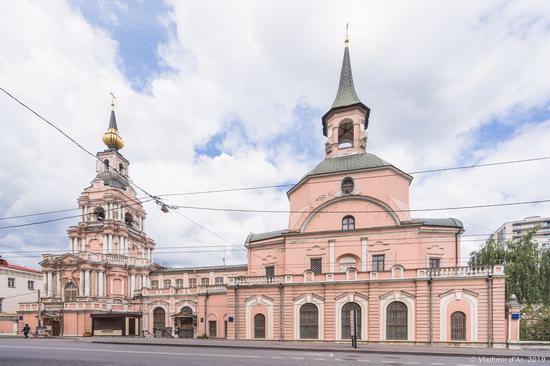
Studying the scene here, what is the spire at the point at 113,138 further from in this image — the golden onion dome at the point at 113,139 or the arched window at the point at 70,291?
the arched window at the point at 70,291

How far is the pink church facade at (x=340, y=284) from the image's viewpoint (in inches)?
910

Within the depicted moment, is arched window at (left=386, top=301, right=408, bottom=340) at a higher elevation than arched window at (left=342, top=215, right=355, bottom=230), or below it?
below

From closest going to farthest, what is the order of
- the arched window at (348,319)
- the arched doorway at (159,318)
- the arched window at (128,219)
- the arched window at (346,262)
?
the arched window at (348,319), the arched window at (346,262), the arched doorway at (159,318), the arched window at (128,219)

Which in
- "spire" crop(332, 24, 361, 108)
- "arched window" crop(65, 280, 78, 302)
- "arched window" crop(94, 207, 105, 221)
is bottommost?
"arched window" crop(65, 280, 78, 302)

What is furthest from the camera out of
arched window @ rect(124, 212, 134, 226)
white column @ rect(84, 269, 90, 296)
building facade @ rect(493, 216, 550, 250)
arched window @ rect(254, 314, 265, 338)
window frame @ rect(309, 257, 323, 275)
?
building facade @ rect(493, 216, 550, 250)

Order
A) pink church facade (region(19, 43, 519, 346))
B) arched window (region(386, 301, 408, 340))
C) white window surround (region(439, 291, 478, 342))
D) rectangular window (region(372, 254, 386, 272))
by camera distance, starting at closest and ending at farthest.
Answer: white window surround (region(439, 291, 478, 342)) < pink church facade (region(19, 43, 519, 346)) < arched window (region(386, 301, 408, 340)) < rectangular window (region(372, 254, 386, 272))

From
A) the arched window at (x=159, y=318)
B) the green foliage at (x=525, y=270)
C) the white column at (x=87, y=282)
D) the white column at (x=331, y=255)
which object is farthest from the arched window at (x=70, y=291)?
the green foliage at (x=525, y=270)

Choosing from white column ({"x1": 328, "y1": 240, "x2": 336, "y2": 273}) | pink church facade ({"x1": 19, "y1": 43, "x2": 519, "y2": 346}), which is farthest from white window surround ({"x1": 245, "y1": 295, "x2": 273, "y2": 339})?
white column ({"x1": 328, "y1": 240, "x2": 336, "y2": 273})

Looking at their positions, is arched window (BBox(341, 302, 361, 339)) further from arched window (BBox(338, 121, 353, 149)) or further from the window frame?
arched window (BBox(338, 121, 353, 149))

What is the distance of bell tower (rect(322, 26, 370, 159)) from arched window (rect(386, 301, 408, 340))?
1372 centimetres

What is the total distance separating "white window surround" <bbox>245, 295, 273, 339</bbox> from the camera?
26.5 metres

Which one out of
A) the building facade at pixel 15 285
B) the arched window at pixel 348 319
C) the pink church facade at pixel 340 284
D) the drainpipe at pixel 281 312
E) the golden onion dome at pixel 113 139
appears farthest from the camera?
the golden onion dome at pixel 113 139

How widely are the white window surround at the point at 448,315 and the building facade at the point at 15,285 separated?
48325mm

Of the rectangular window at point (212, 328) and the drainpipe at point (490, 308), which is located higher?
the drainpipe at point (490, 308)
